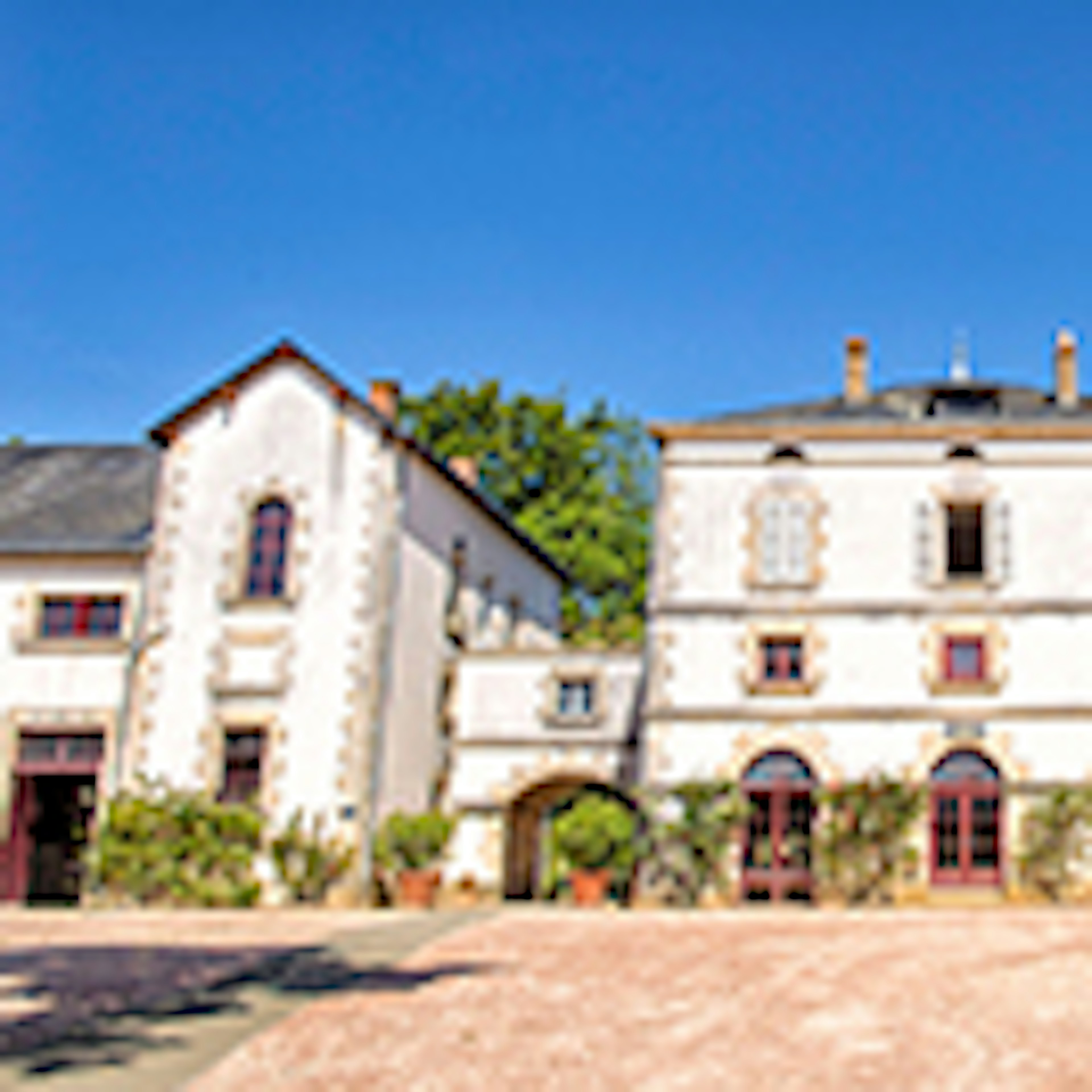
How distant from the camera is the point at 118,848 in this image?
78.7 feet

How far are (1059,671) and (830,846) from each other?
4.36m

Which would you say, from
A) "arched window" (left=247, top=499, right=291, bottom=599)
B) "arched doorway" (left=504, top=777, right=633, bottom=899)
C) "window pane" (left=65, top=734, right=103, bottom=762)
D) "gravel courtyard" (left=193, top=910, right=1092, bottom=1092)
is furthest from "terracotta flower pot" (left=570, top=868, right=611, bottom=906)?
"window pane" (left=65, top=734, right=103, bottom=762)

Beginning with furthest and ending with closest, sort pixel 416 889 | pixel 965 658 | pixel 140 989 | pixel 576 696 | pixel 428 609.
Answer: pixel 428 609 < pixel 576 696 < pixel 965 658 < pixel 416 889 < pixel 140 989

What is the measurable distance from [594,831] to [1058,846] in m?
13.7

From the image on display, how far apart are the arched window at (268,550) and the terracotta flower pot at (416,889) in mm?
4932

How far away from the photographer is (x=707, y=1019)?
1139cm

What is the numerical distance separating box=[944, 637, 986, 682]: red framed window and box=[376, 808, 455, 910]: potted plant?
809 cm

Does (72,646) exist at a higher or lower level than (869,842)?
higher

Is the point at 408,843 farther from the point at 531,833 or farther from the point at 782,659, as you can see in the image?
the point at 782,659

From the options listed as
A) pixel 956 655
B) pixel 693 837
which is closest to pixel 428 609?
pixel 693 837

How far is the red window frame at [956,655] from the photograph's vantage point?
78.4ft

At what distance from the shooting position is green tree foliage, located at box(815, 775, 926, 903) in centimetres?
2295

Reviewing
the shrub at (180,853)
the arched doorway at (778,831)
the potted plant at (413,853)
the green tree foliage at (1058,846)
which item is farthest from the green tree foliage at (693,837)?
the shrub at (180,853)

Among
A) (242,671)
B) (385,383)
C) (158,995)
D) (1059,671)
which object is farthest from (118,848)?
(1059,671)
